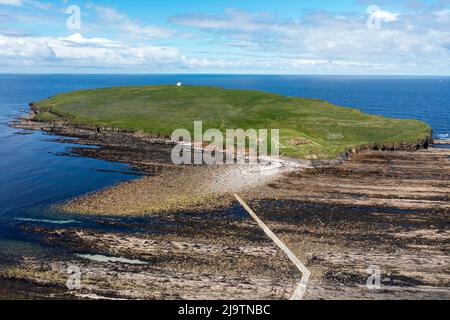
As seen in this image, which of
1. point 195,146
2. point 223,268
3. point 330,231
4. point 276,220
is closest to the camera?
point 223,268

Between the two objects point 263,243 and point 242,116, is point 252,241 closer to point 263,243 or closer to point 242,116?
point 263,243

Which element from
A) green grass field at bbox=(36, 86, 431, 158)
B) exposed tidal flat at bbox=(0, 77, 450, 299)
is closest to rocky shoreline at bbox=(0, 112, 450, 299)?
exposed tidal flat at bbox=(0, 77, 450, 299)

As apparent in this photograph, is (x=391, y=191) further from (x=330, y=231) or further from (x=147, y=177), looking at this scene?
(x=147, y=177)

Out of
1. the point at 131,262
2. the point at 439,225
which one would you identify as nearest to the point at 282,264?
the point at 131,262

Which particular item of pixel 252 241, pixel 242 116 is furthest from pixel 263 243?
pixel 242 116

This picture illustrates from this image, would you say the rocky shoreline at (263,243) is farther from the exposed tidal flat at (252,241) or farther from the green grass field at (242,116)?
the green grass field at (242,116)

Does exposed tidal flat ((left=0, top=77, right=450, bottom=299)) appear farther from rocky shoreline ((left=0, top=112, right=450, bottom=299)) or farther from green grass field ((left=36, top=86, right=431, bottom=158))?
green grass field ((left=36, top=86, right=431, bottom=158))
